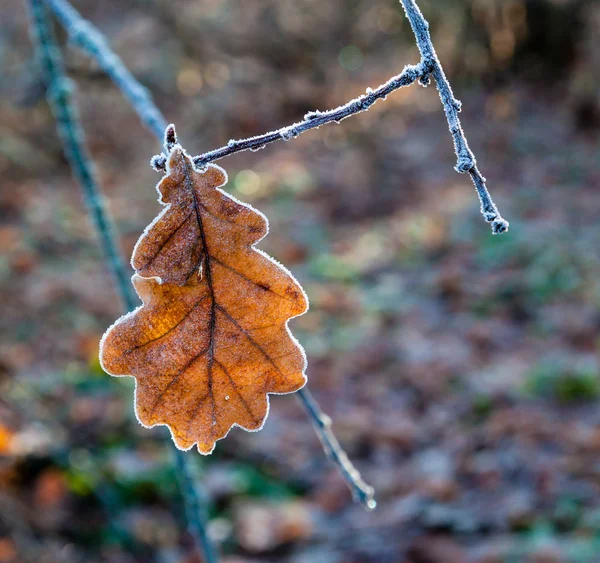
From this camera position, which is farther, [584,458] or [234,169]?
[234,169]

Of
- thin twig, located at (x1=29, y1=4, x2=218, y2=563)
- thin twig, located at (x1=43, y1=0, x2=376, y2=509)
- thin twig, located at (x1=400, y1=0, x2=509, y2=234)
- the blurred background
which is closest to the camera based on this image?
thin twig, located at (x1=400, y1=0, x2=509, y2=234)

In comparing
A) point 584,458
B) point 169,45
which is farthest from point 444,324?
point 169,45

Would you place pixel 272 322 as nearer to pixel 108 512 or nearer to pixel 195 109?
pixel 108 512

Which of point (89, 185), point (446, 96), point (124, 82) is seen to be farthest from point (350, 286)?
point (446, 96)

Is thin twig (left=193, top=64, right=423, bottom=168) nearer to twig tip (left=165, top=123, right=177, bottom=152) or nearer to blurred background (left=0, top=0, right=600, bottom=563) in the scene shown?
twig tip (left=165, top=123, right=177, bottom=152)

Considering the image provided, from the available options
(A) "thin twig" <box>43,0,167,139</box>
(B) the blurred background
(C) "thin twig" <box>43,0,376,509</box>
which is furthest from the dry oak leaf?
(B) the blurred background

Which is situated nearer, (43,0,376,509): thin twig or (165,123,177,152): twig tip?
(165,123,177,152): twig tip

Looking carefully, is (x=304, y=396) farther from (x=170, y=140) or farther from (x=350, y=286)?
(x=350, y=286)
